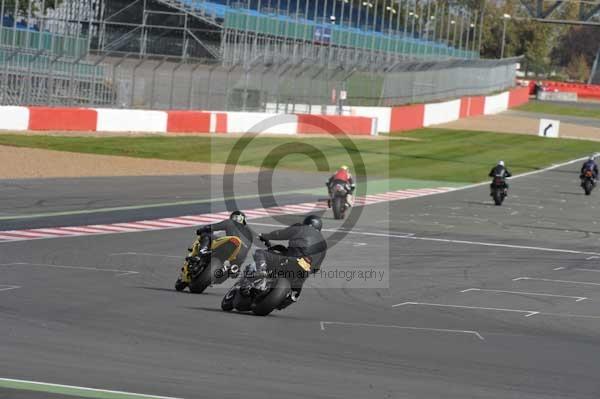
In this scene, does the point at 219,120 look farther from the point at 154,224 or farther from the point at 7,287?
the point at 7,287

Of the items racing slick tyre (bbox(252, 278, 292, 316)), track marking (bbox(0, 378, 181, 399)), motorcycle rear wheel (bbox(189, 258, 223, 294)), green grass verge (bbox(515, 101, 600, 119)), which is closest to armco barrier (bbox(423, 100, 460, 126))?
green grass verge (bbox(515, 101, 600, 119))

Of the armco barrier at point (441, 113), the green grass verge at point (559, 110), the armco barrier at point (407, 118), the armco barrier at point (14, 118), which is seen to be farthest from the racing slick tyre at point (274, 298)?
the green grass verge at point (559, 110)

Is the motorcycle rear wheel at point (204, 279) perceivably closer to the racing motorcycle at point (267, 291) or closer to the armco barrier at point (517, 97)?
the racing motorcycle at point (267, 291)

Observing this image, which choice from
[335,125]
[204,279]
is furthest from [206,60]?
[204,279]

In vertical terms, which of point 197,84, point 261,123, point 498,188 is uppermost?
point 197,84

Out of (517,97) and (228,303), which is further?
(517,97)

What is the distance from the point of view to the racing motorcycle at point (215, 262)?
14891 millimetres

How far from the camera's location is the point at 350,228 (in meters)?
25.9

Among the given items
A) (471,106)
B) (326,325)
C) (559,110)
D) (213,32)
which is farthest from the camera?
(559,110)

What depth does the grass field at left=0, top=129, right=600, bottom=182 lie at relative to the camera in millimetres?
40031

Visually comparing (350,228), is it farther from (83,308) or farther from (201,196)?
(83,308)

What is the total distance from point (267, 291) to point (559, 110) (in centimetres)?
8459

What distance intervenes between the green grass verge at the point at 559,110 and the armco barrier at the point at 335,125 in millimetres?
38834

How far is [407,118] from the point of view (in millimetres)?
64312
